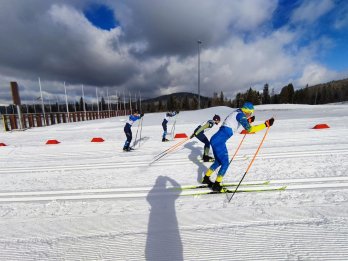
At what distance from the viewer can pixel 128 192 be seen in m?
4.76

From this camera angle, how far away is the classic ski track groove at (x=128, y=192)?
14.5ft

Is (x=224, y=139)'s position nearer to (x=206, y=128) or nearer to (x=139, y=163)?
(x=206, y=128)

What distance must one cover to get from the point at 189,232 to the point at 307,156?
208 inches

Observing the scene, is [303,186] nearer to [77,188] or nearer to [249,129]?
[249,129]

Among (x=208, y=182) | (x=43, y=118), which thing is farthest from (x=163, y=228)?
(x=43, y=118)

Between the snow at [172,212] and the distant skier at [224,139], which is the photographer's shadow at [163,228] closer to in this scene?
the snow at [172,212]

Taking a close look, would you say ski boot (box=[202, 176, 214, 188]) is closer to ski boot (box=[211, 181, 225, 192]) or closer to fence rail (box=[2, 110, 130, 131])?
ski boot (box=[211, 181, 225, 192])

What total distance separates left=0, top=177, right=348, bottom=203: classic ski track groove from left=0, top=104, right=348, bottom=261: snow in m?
0.02

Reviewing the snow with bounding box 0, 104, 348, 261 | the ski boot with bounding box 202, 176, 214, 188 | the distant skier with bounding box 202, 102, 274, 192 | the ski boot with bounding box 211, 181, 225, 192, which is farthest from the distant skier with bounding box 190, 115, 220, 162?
the ski boot with bounding box 211, 181, 225, 192

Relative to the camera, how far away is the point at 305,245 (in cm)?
265

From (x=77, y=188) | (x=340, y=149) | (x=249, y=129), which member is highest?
(x=249, y=129)

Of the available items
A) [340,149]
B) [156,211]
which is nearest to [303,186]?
[156,211]

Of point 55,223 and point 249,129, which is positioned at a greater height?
point 249,129

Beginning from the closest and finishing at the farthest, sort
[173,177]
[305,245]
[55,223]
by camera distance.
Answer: [305,245]
[55,223]
[173,177]
